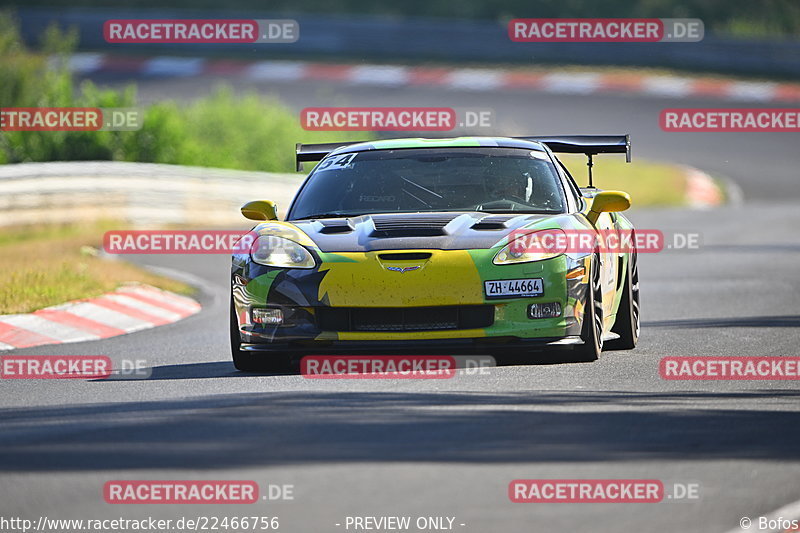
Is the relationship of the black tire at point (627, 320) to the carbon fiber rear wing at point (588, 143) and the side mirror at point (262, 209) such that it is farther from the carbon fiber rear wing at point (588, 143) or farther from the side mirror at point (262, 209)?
the side mirror at point (262, 209)

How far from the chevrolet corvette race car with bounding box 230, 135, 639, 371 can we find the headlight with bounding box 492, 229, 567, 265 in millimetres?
11

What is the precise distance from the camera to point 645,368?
8.98m

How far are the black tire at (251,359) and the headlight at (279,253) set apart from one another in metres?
0.36

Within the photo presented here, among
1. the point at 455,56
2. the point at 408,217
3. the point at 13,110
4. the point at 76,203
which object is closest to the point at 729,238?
the point at 76,203

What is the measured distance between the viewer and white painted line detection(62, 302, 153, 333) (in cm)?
1243

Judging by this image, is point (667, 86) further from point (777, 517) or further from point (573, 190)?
point (777, 517)

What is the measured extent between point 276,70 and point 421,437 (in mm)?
31553

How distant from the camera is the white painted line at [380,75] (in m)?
35.9

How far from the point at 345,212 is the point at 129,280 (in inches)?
221

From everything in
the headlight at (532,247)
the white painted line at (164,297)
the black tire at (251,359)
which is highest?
the white painted line at (164,297)

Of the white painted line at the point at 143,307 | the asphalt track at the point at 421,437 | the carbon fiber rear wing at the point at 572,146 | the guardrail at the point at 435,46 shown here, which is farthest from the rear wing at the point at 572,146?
the guardrail at the point at 435,46

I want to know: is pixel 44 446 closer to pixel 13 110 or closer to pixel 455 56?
pixel 13 110

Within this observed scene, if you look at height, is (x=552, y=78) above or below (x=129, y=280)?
above

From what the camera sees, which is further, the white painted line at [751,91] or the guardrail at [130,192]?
the white painted line at [751,91]
